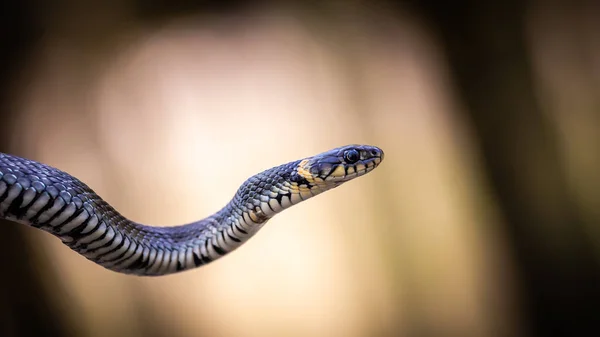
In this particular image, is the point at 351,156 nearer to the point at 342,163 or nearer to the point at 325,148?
the point at 342,163

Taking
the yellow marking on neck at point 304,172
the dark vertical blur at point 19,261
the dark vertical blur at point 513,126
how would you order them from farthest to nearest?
the dark vertical blur at point 513,126 < the dark vertical blur at point 19,261 < the yellow marking on neck at point 304,172

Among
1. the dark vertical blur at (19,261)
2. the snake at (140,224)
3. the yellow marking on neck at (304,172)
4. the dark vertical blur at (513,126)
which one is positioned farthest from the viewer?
the dark vertical blur at (513,126)

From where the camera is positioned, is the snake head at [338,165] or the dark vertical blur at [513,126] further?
the dark vertical blur at [513,126]

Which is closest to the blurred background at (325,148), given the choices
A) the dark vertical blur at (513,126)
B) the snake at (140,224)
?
the dark vertical blur at (513,126)

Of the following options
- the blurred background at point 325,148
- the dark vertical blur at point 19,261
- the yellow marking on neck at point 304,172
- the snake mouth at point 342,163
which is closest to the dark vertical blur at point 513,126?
the blurred background at point 325,148

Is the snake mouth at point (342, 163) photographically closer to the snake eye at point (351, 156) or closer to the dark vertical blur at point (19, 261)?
the snake eye at point (351, 156)

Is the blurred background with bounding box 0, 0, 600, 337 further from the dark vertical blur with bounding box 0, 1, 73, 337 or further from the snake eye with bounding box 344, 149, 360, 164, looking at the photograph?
the snake eye with bounding box 344, 149, 360, 164

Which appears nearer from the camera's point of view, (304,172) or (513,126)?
(304,172)

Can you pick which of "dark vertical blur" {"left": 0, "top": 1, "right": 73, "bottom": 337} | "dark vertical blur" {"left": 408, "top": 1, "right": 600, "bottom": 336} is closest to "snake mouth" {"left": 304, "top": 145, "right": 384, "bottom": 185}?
"dark vertical blur" {"left": 408, "top": 1, "right": 600, "bottom": 336}

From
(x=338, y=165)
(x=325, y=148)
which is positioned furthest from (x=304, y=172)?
(x=325, y=148)
